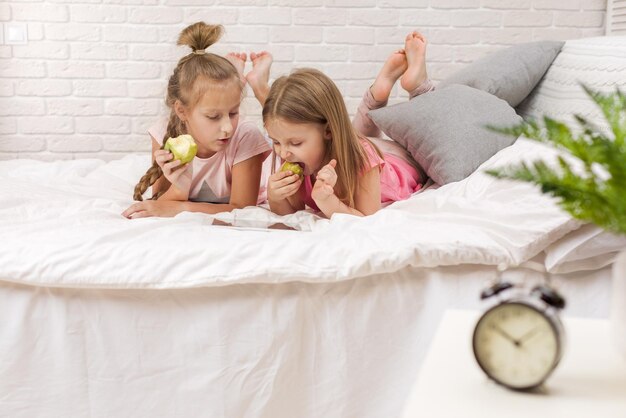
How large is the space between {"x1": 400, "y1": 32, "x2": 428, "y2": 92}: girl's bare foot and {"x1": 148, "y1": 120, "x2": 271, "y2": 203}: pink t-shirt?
0.52 meters

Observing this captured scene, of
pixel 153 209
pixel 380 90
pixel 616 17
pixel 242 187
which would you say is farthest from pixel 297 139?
pixel 616 17

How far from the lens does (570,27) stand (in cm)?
335

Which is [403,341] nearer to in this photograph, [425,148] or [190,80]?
[425,148]

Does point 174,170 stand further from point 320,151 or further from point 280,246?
point 280,246

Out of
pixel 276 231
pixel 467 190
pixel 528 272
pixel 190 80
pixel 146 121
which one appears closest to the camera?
pixel 528 272

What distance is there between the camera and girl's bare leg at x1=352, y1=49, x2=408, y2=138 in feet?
8.35

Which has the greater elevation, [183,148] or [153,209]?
[183,148]

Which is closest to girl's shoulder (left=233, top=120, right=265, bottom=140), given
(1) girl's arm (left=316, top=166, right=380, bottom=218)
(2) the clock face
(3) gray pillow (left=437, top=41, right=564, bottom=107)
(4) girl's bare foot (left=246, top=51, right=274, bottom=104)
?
(4) girl's bare foot (left=246, top=51, right=274, bottom=104)

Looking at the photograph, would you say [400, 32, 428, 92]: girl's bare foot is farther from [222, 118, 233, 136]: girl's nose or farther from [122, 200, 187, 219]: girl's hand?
[122, 200, 187, 219]: girl's hand

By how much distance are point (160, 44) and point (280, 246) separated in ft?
6.39

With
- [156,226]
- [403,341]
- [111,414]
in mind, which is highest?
[156,226]

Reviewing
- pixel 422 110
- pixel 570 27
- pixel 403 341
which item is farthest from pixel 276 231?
pixel 570 27

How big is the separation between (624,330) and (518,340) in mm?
112

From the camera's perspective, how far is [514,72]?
244 centimetres
